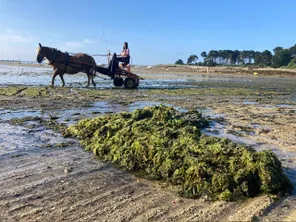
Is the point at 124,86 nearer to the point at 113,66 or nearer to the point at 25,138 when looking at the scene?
the point at 113,66

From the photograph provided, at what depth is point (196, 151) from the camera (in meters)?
4.20

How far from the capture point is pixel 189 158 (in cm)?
404

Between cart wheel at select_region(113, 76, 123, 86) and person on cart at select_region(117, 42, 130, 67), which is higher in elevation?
person on cart at select_region(117, 42, 130, 67)

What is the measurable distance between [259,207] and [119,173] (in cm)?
183

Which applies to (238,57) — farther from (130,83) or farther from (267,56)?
(130,83)

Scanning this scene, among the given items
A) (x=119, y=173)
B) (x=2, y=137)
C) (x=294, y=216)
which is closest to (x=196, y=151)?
(x=119, y=173)

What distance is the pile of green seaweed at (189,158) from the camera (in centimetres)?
354

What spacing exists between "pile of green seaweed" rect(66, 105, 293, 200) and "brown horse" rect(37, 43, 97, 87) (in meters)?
11.4

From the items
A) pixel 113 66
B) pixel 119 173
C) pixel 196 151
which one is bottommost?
pixel 119 173

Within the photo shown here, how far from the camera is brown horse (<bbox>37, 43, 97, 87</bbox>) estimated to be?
1628cm

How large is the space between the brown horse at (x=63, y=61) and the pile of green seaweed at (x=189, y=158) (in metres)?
11.4

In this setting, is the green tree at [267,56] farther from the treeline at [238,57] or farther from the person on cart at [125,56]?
the person on cart at [125,56]

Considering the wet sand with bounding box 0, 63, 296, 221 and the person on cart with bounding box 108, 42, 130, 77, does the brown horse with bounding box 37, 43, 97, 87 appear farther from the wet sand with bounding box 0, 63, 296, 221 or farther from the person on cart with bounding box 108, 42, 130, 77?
the wet sand with bounding box 0, 63, 296, 221

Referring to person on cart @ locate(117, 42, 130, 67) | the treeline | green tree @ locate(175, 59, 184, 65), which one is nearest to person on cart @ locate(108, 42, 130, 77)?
person on cart @ locate(117, 42, 130, 67)
